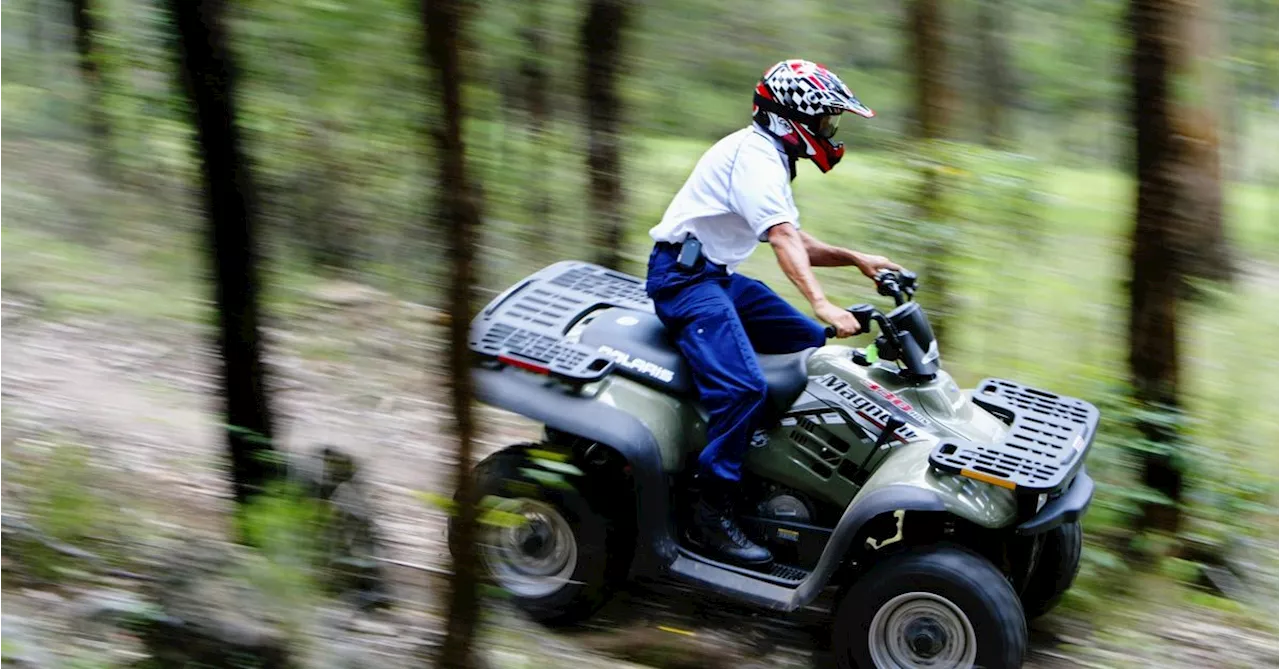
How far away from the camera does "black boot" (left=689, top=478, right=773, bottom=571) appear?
4.89m

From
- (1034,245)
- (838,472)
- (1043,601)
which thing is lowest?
(1043,601)

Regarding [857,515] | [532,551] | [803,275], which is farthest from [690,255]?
[532,551]

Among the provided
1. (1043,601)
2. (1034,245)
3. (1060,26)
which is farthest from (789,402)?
(1060,26)

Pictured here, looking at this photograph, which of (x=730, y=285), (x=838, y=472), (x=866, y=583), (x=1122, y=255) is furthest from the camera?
(x=1122, y=255)

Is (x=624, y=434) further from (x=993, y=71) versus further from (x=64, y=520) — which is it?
(x=993, y=71)

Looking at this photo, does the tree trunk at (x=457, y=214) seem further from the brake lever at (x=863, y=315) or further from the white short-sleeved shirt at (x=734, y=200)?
the brake lever at (x=863, y=315)

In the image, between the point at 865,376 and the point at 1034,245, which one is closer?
the point at 865,376

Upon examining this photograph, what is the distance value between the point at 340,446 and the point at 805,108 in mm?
3319

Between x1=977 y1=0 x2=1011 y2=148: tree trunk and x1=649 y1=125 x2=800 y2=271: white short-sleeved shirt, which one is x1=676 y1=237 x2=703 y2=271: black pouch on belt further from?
x1=977 y1=0 x2=1011 y2=148: tree trunk

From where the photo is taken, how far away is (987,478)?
167 inches

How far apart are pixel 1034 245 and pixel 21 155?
8527 millimetres

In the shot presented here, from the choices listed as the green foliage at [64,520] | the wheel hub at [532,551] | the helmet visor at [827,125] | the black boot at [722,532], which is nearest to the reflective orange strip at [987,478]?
the black boot at [722,532]

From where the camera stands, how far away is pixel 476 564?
11.1ft

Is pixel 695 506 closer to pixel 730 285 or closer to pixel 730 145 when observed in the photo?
A: pixel 730 285
